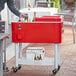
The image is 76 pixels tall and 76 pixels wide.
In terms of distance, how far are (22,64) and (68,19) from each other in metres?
5.75

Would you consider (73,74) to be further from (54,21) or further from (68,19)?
(68,19)

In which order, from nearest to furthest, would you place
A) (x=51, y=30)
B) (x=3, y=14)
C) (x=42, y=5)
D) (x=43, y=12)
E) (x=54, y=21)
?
(x=51, y=30)
(x=54, y=21)
(x=3, y=14)
(x=43, y=12)
(x=42, y=5)

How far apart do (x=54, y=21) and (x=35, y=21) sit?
358 millimetres

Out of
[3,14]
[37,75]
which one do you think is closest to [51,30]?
[37,75]

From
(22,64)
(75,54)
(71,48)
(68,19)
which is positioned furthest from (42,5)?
(22,64)

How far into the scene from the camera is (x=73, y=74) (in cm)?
670

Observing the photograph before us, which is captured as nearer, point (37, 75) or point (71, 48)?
point (37, 75)

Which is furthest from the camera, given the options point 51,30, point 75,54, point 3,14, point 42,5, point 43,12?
point 42,5

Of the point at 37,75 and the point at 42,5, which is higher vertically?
the point at 42,5

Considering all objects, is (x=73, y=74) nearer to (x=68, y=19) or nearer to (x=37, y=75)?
(x=37, y=75)

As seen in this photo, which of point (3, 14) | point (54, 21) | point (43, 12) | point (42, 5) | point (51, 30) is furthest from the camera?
point (42, 5)

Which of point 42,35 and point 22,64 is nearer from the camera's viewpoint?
point 42,35

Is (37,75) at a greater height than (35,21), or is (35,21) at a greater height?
(35,21)

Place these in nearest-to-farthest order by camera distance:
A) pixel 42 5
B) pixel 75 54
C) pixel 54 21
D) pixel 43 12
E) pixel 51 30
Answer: pixel 51 30
pixel 54 21
pixel 75 54
pixel 43 12
pixel 42 5
